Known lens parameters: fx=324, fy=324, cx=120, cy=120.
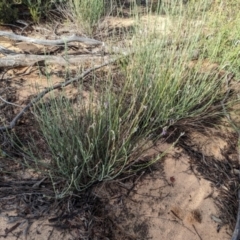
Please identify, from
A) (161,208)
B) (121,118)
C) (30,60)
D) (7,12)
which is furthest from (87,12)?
(161,208)

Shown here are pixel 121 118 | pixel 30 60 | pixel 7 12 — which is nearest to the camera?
pixel 121 118

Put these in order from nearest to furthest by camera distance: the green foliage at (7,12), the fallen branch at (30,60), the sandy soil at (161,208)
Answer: the sandy soil at (161,208), the fallen branch at (30,60), the green foliage at (7,12)

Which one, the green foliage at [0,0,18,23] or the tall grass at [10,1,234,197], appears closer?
the tall grass at [10,1,234,197]

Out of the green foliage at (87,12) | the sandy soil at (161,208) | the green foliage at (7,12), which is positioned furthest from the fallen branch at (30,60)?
the sandy soil at (161,208)

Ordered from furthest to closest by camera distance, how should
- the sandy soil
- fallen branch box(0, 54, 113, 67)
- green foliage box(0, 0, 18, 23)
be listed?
1. green foliage box(0, 0, 18, 23)
2. fallen branch box(0, 54, 113, 67)
3. the sandy soil

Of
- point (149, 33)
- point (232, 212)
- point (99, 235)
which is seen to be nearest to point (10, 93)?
point (149, 33)

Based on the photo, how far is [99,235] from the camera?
6.24 ft

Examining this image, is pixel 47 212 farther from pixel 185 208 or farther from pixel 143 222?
pixel 185 208

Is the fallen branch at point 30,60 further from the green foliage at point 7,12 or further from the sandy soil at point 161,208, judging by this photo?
the sandy soil at point 161,208

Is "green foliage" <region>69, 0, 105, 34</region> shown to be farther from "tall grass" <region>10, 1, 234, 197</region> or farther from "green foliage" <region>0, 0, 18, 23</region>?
"tall grass" <region>10, 1, 234, 197</region>

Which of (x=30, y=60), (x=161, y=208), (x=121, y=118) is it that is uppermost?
(x=121, y=118)

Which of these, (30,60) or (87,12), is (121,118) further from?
(87,12)

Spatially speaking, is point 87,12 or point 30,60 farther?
point 87,12

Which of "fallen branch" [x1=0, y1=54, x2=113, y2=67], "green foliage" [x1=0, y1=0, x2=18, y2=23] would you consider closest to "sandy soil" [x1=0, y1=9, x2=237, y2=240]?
"fallen branch" [x1=0, y1=54, x2=113, y2=67]
